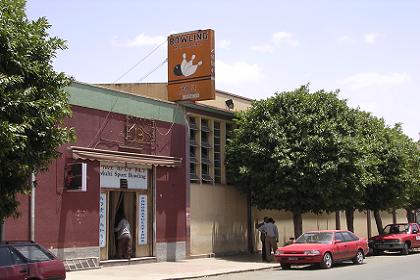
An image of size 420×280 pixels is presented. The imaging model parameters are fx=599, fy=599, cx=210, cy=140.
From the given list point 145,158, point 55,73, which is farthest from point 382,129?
point 55,73

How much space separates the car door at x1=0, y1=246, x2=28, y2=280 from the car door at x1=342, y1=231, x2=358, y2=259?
12.9 m

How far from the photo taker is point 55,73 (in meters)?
12.8

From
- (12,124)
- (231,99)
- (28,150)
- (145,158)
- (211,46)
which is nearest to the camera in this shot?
(12,124)

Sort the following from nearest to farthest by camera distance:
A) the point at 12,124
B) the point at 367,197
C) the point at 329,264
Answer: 1. the point at 12,124
2. the point at 329,264
3. the point at 367,197

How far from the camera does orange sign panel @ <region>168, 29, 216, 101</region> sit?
23266 mm

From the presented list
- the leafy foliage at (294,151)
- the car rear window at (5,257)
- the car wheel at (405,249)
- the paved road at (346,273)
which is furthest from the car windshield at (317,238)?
the car rear window at (5,257)

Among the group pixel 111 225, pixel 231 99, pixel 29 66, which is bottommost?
pixel 111 225

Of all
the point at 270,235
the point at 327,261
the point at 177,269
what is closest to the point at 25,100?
the point at 177,269

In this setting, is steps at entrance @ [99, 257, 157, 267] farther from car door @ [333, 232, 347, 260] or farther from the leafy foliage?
car door @ [333, 232, 347, 260]

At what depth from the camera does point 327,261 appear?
20.2 meters

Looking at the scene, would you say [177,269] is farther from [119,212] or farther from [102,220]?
[119,212]

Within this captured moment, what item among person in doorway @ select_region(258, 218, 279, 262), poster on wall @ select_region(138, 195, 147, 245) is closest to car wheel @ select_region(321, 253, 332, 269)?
person in doorway @ select_region(258, 218, 279, 262)

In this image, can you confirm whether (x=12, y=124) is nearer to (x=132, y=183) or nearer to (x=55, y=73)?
(x=55, y=73)

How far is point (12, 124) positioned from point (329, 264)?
1279 centimetres
